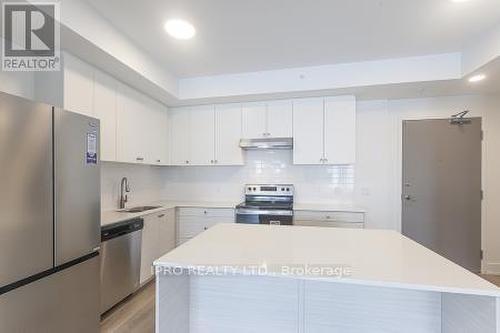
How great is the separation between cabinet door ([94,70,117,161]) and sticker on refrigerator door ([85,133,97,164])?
60cm

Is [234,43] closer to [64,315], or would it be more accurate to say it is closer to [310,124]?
[310,124]

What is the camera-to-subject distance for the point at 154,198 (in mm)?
4203

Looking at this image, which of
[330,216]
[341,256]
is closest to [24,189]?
[341,256]

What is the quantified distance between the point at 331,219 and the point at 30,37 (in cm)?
339

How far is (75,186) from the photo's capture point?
1.93 metres

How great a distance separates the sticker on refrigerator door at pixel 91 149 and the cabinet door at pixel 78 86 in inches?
16.1

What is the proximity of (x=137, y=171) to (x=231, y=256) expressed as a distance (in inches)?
113

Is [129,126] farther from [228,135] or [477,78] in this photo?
[477,78]

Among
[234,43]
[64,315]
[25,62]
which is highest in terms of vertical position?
[234,43]

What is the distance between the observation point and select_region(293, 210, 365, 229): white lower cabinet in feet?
10.5

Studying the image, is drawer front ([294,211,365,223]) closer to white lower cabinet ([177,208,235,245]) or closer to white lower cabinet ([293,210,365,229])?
white lower cabinet ([293,210,365,229])

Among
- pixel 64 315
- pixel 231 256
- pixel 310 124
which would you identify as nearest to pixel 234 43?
pixel 310 124

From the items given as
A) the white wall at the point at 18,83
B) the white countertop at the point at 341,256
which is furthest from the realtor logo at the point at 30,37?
the white countertop at the point at 341,256

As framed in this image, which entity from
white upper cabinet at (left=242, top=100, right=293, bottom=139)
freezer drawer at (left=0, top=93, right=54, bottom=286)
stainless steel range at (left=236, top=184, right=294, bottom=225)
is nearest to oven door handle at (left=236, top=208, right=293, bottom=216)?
stainless steel range at (left=236, top=184, right=294, bottom=225)
